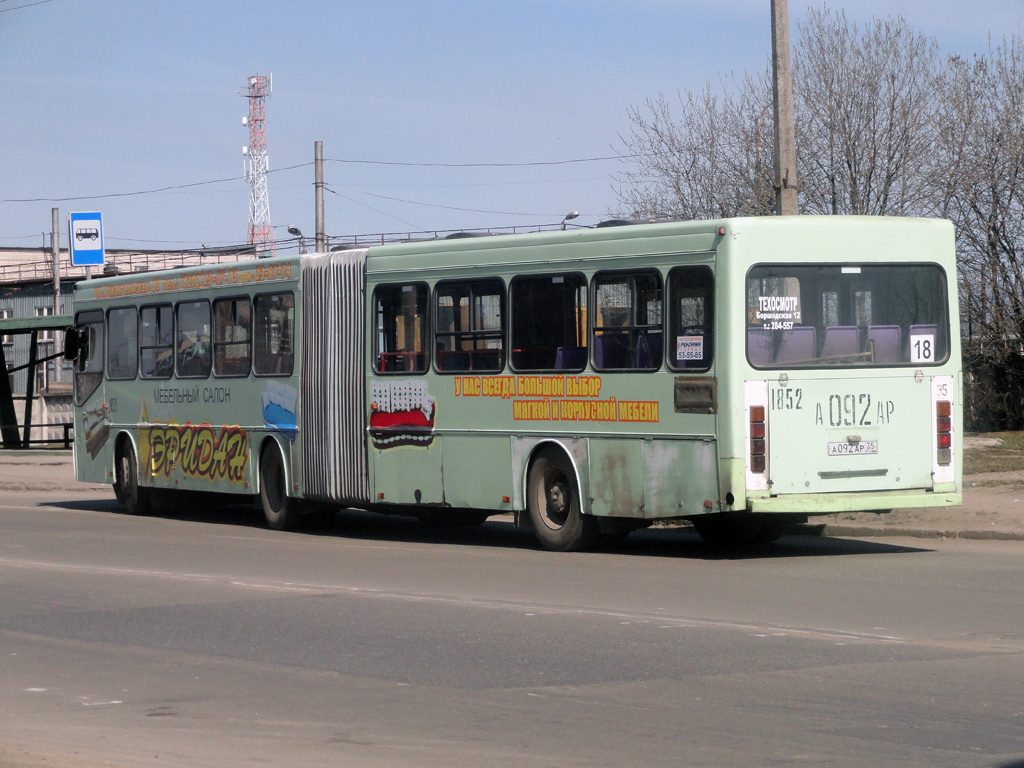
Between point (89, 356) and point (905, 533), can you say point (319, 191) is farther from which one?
point (905, 533)

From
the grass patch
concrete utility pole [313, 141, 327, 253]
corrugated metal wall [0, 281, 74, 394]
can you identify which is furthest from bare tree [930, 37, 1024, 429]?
corrugated metal wall [0, 281, 74, 394]

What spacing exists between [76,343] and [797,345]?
12.3 meters

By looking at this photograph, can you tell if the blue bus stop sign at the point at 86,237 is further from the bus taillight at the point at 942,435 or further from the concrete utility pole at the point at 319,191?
the bus taillight at the point at 942,435

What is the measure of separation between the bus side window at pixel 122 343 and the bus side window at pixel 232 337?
7.18 feet

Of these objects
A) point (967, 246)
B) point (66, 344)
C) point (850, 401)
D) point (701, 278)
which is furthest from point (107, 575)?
point (967, 246)

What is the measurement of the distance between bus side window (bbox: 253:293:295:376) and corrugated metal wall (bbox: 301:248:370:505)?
12.6 inches

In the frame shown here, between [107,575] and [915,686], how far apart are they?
7.98m

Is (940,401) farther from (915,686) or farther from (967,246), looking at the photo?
(967,246)

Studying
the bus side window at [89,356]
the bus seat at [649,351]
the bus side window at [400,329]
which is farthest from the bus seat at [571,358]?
the bus side window at [89,356]

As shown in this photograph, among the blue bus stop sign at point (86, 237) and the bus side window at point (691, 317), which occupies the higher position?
the blue bus stop sign at point (86, 237)

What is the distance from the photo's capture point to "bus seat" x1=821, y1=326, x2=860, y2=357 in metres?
13.5

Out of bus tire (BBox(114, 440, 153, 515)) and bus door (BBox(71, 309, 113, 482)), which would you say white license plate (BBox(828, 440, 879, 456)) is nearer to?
bus tire (BBox(114, 440, 153, 515))

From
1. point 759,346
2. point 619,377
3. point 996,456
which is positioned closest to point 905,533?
point 759,346

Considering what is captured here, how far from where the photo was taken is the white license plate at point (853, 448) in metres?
13.5
